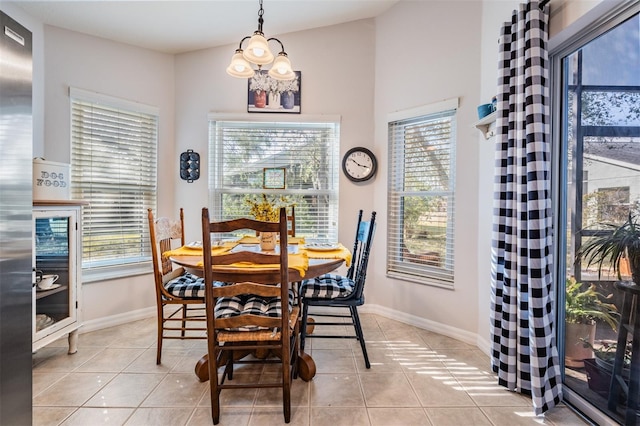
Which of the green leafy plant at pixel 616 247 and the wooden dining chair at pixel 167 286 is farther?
the wooden dining chair at pixel 167 286

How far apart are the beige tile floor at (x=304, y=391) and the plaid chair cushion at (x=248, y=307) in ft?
1.79

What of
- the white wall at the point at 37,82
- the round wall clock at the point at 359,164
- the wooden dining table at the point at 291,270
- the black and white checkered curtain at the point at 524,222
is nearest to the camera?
the wooden dining table at the point at 291,270

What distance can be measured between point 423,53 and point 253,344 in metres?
2.85

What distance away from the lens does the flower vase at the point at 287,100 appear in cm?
321

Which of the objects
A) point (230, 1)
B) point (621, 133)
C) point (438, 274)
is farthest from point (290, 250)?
point (230, 1)

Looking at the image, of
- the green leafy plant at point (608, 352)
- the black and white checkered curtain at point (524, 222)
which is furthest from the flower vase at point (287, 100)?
the green leafy plant at point (608, 352)

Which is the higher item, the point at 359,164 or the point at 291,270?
the point at 359,164

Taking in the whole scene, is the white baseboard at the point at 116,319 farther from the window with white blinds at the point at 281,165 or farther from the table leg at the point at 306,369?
the table leg at the point at 306,369

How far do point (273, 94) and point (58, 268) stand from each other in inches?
94.6

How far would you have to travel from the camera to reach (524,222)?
1.73 m

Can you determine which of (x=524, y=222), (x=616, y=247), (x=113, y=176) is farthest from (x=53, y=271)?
(x=616, y=247)

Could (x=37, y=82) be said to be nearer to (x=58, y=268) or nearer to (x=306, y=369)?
(x=58, y=268)

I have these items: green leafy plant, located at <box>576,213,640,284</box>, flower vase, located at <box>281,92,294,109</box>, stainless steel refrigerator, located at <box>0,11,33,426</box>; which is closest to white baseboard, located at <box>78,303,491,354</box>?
green leafy plant, located at <box>576,213,640,284</box>

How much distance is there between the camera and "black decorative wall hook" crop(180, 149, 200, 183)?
126 inches
